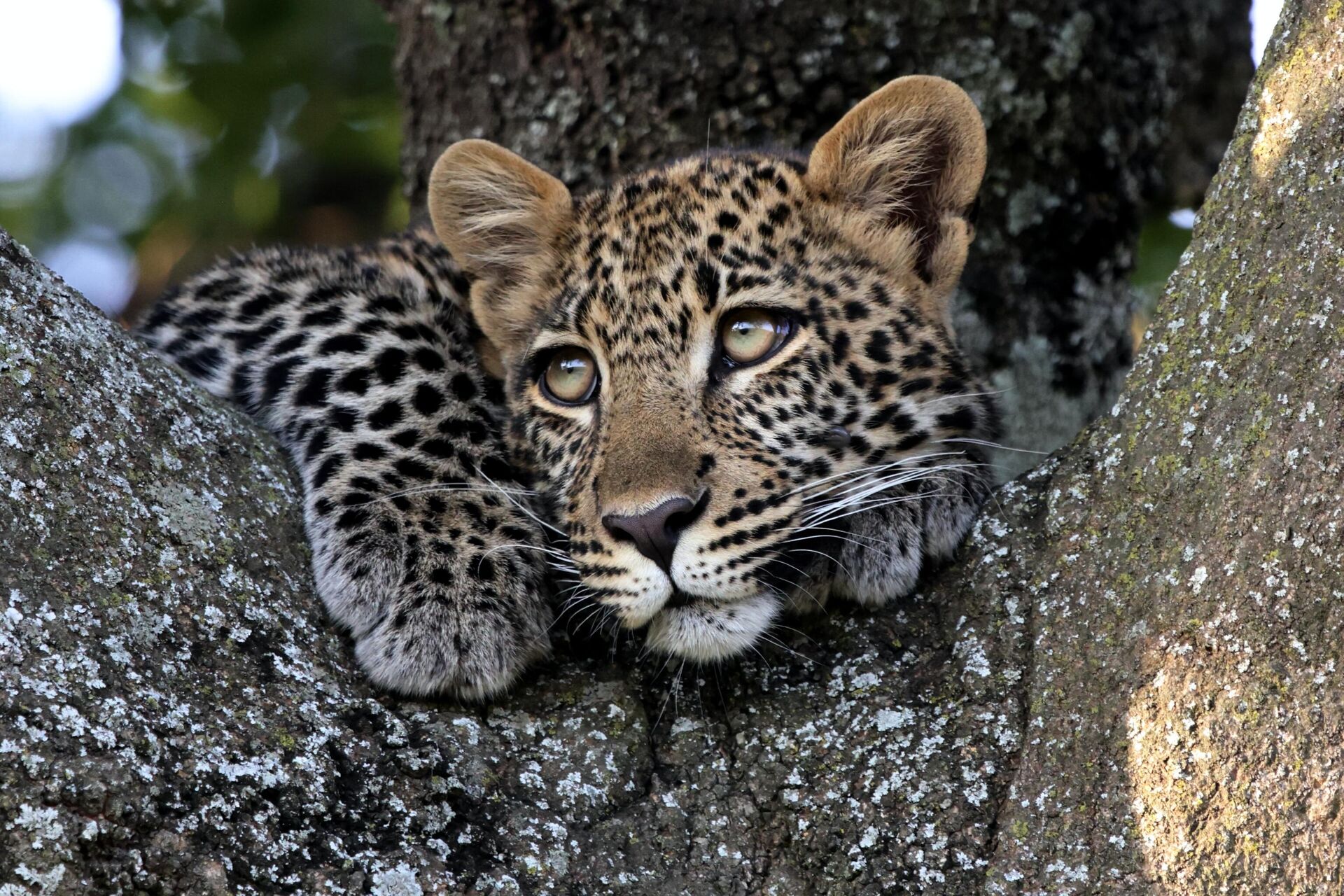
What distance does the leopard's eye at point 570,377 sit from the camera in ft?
14.4

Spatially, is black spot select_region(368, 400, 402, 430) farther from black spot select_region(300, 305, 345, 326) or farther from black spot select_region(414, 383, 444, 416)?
black spot select_region(300, 305, 345, 326)

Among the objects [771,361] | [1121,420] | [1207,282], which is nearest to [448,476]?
[771,361]

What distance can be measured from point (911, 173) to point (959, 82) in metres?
1.13

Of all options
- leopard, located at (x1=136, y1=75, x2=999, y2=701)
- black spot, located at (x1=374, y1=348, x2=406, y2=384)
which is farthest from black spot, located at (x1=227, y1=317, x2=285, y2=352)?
black spot, located at (x1=374, y1=348, x2=406, y2=384)

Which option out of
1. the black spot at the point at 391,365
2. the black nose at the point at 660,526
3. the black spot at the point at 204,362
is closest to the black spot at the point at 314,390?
the black spot at the point at 391,365

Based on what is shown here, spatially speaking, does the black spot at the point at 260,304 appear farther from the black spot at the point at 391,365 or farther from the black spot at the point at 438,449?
the black spot at the point at 438,449

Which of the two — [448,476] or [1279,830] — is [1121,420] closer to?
[1279,830]

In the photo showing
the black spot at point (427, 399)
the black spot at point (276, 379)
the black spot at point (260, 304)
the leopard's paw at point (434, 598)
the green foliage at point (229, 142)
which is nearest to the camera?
the leopard's paw at point (434, 598)

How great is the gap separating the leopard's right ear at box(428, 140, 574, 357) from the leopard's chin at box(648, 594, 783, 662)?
1.43 m

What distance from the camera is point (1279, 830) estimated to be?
259 centimetres

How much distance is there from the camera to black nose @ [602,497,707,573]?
3.58m

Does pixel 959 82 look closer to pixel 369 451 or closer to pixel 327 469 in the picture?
pixel 369 451

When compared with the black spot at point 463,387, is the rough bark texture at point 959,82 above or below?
above

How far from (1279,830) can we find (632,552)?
5.61ft
